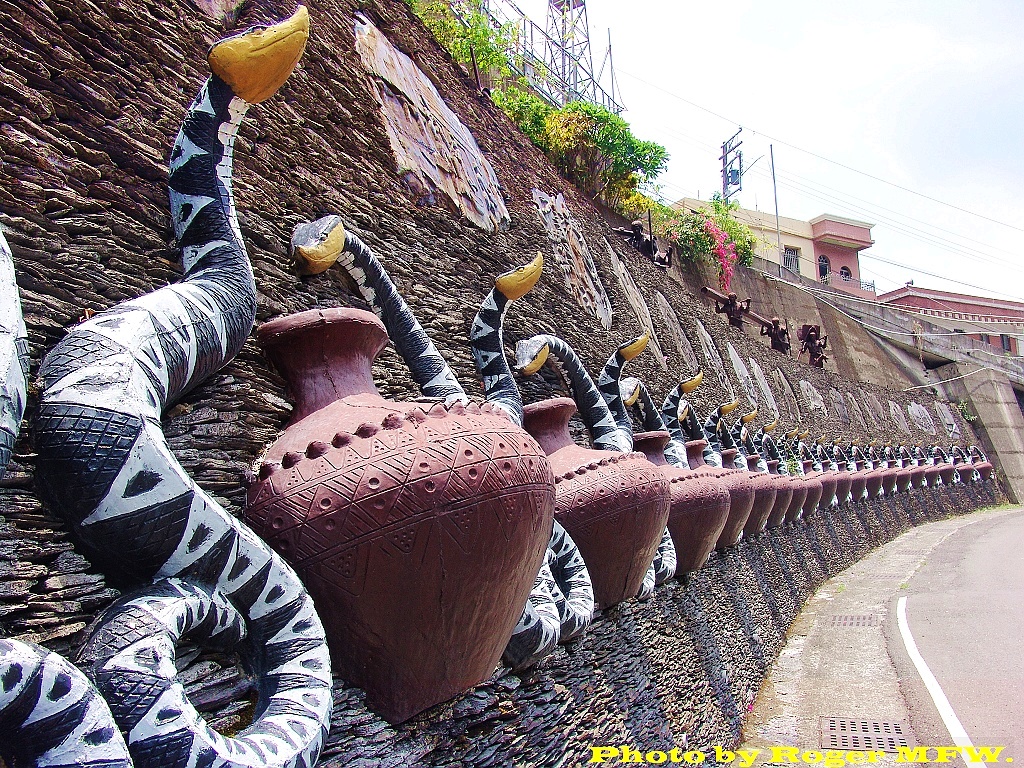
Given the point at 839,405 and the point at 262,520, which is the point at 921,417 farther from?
the point at 262,520

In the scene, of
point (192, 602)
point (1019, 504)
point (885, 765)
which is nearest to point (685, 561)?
point (885, 765)

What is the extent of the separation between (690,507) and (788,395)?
963 centimetres

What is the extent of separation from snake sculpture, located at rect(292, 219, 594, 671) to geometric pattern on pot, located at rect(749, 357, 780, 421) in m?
9.19

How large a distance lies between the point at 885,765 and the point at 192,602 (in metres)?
3.71

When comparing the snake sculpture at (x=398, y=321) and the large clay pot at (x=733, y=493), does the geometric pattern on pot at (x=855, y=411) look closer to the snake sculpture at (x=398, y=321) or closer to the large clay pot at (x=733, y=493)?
the large clay pot at (x=733, y=493)

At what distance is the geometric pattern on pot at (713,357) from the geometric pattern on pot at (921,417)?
1146 centimetres

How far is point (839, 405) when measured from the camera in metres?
15.3

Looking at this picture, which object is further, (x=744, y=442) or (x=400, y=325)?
(x=744, y=442)

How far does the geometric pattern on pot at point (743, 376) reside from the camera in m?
10.8

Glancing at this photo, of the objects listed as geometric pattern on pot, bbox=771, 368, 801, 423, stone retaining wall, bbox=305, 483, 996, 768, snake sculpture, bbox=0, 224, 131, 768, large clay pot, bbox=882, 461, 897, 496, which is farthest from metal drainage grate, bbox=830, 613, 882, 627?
large clay pot, bbox=882, 461, 897, 496

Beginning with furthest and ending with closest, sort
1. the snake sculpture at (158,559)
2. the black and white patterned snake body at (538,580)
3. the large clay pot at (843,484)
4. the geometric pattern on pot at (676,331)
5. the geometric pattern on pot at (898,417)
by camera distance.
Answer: the geometric pattern on pot at (898,417) → the large clay pot at (843,484) → the geometric pattern on pot at (676,331) → the black and white patterned snake body at (538,580) → the snake sculpture at (158,559)

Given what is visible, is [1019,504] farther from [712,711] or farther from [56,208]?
[56,208]

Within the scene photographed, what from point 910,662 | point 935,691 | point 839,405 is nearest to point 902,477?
point 839,405

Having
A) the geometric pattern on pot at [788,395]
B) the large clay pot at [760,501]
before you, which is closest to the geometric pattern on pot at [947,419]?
the geometric pattern on pot at [788,395]
